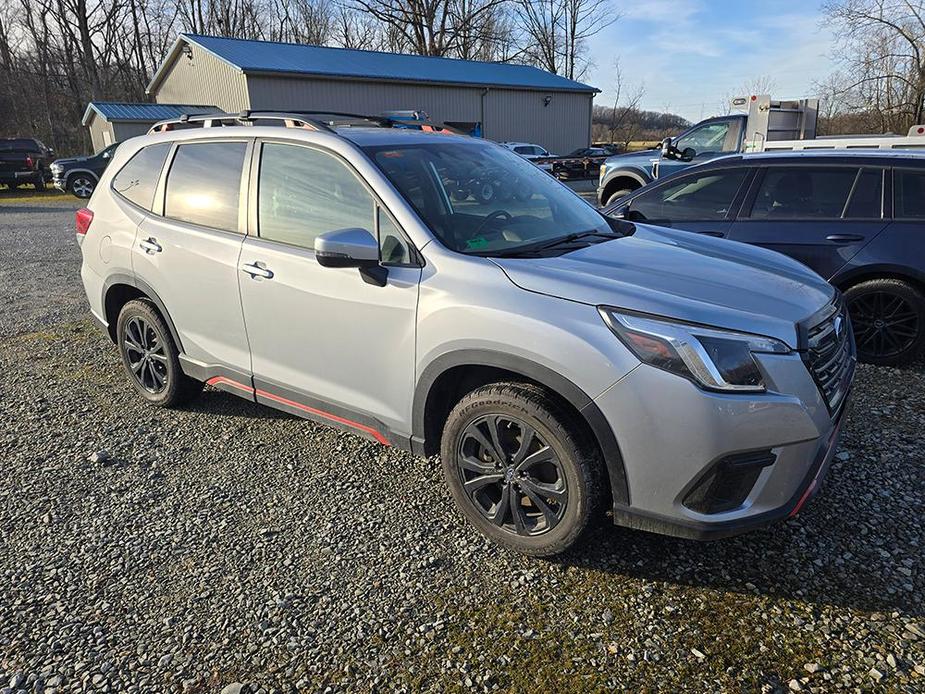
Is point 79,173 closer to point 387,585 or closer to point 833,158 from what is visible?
point 833,158

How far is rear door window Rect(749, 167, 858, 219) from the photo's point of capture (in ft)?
16.5

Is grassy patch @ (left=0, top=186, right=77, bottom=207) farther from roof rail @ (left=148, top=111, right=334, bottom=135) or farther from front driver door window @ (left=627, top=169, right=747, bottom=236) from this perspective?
front driver door window @ (left=627, top=169, right=747, bottom=236)

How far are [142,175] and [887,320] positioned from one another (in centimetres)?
556

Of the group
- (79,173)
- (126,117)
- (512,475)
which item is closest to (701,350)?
(512,475)

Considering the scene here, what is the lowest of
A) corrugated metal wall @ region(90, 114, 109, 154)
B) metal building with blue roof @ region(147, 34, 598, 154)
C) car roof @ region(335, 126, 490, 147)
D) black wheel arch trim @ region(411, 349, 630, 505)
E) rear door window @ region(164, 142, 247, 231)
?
black wheel arch trim @ region(411, 349, 630, 505)

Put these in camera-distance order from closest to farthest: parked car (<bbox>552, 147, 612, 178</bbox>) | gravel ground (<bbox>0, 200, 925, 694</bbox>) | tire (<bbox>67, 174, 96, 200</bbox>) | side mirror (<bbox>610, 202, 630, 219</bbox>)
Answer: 1. gravel ground (<bbox>0, 200, 925, 694</bbox>)
2. side mirror (<bbox>610, 202, 630, 219</bbox>)
3. tire (<bbox>67, 174, 96, 200</bbox>)
4. parked car (<bbox>552, 147, 612, 178</bbox>)

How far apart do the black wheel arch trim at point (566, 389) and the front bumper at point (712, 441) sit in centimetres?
3

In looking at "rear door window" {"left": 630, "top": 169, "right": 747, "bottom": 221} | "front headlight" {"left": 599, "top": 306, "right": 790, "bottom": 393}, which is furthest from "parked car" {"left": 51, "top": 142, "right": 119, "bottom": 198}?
"front headlight" {"left": 599, "top": 306, "right": 790, "bottom": 393}

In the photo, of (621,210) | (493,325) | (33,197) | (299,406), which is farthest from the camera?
(33,197)

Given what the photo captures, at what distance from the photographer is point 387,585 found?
2662 millimetres

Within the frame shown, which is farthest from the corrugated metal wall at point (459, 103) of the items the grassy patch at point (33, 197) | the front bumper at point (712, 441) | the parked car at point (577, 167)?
the front bumper at point (712, 441)

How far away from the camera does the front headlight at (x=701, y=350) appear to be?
89.6 inches

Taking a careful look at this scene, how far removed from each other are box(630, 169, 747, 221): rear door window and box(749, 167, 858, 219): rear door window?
25 cm

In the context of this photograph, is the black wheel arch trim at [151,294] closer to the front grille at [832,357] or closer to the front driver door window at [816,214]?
the front grille at [832,357]
